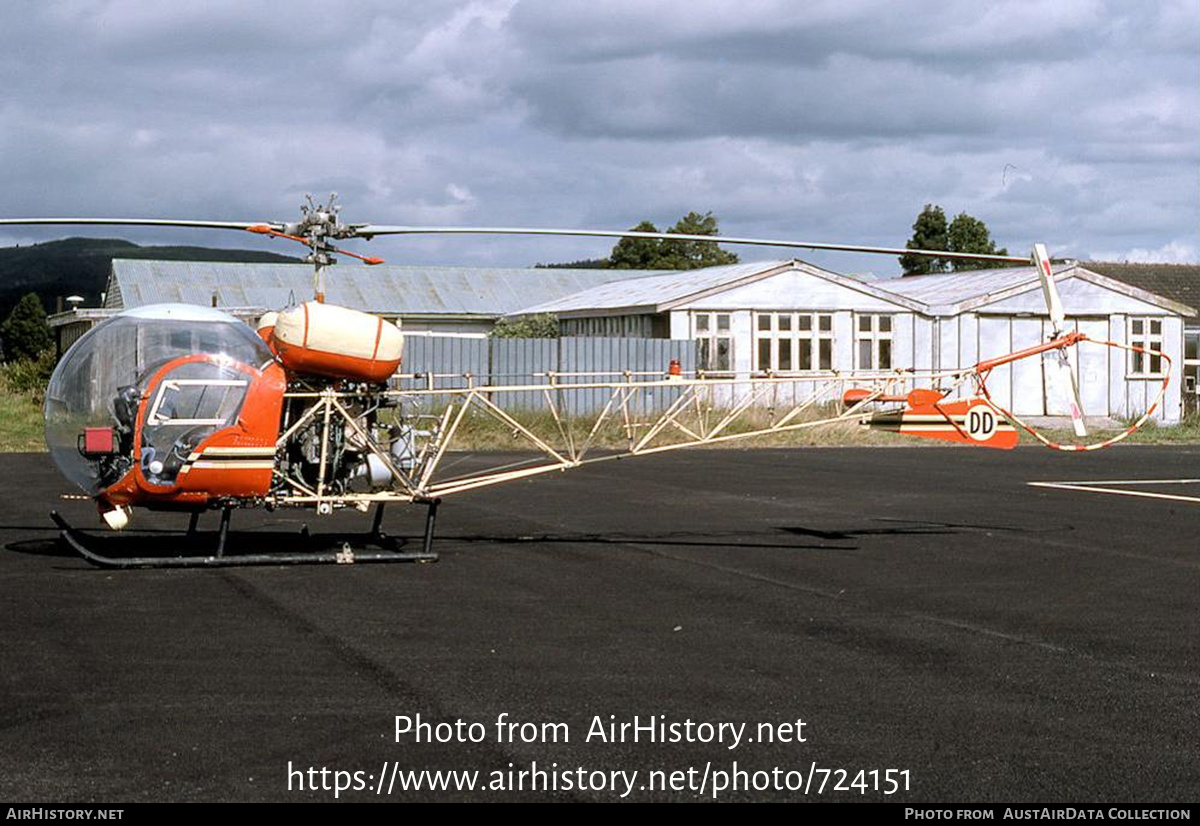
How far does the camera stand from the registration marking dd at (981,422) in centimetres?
1478

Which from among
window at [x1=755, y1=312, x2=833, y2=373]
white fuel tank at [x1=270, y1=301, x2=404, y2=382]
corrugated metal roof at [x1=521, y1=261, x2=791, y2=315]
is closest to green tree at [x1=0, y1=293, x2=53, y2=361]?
corrugated metal roof at [x1=521, y1=261, x2=791, y2=315]

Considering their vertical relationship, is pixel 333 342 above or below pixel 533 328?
below

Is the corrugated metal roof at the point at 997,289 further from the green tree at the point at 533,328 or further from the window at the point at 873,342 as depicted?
the green tree at the point at 533,328

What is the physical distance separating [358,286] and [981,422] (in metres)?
38.1

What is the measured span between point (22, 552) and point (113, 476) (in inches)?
76.6

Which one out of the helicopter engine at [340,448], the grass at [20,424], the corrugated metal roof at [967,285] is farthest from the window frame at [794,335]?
the helicopter engine at [340,448]

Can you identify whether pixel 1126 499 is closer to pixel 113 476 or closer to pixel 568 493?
pixel 568 493

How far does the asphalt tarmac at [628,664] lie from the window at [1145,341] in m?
26.4

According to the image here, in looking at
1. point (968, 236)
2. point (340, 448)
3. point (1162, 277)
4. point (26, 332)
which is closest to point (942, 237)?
point (968, 236)

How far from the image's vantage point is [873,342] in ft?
131

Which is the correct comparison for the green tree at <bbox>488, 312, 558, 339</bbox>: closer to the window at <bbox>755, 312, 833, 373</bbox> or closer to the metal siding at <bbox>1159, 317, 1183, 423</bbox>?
the window at <bbox>755, 312, 833, 373</bbox>

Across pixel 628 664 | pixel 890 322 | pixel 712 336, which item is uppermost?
pixel 890 322

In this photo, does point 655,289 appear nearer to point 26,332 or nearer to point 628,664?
point 628,664

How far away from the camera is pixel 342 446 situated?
12.7 meters
